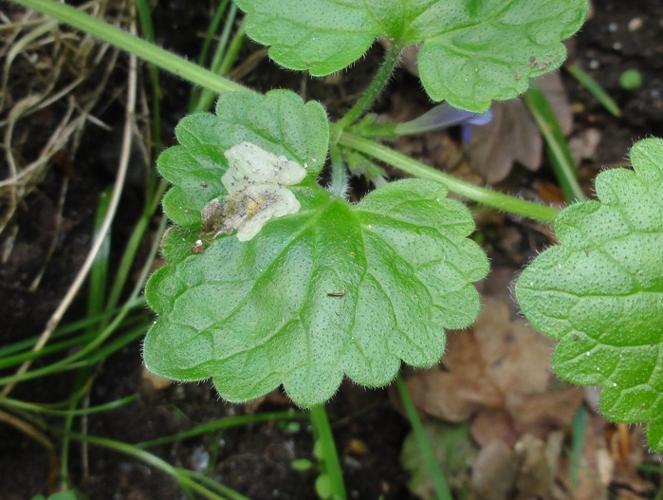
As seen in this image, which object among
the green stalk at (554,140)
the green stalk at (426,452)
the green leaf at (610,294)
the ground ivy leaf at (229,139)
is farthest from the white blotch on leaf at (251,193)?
the green stalk at (554,140)

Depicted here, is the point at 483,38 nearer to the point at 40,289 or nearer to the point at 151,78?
the point at 151,78

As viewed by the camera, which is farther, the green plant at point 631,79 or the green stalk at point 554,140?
the green plant at point 631,79

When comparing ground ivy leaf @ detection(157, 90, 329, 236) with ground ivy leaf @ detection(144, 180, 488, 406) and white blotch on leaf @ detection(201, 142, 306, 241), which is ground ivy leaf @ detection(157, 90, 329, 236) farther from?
ground ivy leaf @ detection(144, 180, 488, 406)

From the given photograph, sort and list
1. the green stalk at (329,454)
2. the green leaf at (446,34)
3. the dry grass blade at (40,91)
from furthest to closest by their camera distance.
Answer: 1. the green stalk at (329,454)
2. the dry grass blade at (40,91)
3. the green leaf at (446,34)

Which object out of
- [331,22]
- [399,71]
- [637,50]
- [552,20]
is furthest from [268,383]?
[637,50]

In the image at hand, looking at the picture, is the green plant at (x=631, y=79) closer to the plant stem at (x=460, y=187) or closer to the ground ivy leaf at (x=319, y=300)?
the plant stem at (x=460, y=187)

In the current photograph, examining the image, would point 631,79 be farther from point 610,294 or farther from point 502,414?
point 610,294

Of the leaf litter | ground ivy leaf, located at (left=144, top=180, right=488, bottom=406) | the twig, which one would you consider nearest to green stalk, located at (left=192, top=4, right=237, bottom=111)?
the twig
